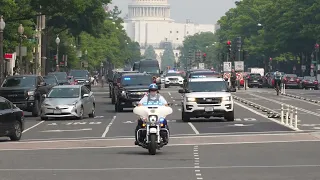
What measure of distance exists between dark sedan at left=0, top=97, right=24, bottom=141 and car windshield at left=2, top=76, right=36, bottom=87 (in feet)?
58.7

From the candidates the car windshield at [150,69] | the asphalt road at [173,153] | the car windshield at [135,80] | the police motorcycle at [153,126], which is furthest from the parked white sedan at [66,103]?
the car windshield at [150,69]

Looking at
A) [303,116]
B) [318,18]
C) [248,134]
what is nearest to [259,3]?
[318,18]

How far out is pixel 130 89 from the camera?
4925cm

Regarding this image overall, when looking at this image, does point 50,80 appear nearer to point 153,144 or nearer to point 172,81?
point 153,144

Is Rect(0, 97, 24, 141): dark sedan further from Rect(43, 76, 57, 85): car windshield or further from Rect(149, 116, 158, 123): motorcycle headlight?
Rect(43, 76, 57, 85): car windshield

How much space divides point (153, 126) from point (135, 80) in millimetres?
27521

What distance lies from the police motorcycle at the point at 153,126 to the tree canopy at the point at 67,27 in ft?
93.5

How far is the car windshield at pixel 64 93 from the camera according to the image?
43.4 metres

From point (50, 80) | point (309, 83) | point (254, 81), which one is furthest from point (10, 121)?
point (254, 81)

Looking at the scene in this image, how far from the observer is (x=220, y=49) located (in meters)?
194

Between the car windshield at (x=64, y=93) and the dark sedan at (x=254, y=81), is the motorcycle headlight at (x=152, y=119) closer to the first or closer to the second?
the car windshield at (x=64, y=93)

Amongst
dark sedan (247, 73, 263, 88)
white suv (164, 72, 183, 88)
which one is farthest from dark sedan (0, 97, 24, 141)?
dark sedan (247, 73, 263, 88)

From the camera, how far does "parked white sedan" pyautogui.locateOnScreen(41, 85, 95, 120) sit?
42.5m

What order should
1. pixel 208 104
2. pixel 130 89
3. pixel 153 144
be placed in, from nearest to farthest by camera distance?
pixel 153 144 → pixel 208 104 → pixel 130 89
